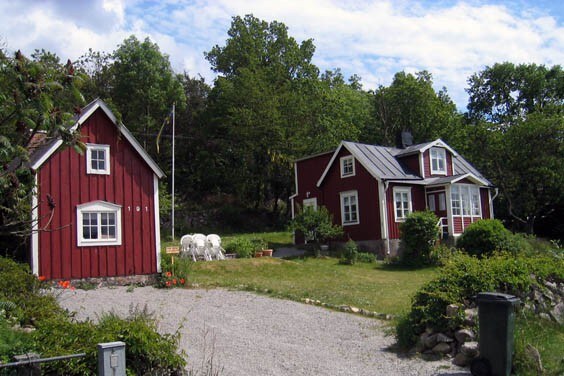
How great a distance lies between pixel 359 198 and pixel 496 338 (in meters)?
21.4

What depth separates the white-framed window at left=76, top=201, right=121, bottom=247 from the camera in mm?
16656

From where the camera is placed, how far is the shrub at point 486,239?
2222cm

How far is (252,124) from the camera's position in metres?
39.2

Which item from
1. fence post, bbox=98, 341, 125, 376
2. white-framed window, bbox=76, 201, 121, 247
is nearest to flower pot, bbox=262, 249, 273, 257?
white-framed window, bbox=76, 201, 121, 247

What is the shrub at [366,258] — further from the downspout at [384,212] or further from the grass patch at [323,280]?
the downspout at [384,212]

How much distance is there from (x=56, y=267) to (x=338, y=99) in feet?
114

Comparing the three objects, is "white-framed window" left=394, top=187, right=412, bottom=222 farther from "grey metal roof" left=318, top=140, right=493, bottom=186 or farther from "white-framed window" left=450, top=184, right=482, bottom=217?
"white-framed window" left=450, top=184, right=482, bottom=217

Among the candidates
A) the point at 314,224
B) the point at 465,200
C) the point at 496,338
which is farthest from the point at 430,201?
the point at 496,338

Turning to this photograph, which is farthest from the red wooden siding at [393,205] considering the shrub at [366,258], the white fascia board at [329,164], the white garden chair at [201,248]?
the white garden chair at [201,248]

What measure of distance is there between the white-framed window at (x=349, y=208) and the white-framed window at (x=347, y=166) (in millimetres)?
1050

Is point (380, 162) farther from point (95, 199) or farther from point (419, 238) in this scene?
point (95, 199)

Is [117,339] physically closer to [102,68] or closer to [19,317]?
[19,317]

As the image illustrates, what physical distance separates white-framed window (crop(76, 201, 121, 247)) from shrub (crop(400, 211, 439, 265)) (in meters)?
13.3

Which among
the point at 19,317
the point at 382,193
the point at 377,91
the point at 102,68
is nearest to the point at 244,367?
the point at 19,317
